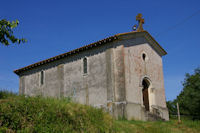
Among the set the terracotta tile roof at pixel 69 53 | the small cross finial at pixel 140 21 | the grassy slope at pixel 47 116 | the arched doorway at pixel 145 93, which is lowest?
the grassy slope at pixel 47 116

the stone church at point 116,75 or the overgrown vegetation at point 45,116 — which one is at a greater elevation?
the stone church at point 116,75

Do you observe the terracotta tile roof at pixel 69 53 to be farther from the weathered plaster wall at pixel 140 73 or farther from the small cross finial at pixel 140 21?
the small cross finial at pixel 140 21

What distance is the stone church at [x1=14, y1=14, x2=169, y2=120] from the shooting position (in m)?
16.5

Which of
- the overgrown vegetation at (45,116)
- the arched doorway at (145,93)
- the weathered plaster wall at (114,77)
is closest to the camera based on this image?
the overgrown vegetation at (45,116)

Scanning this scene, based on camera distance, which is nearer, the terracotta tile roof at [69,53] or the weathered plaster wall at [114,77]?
the weathered plaster wall at [114,77]

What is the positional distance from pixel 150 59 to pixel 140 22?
3.14 metres

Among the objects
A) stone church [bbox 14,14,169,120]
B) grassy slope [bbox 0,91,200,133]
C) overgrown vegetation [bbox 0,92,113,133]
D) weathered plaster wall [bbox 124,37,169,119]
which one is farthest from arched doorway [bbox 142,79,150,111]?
overgrown vegetation [bbox 0,92,113,133]

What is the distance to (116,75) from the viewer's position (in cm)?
1655

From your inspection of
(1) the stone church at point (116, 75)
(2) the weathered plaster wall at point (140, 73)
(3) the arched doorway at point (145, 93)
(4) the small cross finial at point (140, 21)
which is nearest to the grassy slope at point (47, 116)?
(1) the stone church at point (116, 75)

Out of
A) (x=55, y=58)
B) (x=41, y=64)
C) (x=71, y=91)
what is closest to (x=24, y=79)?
(x=41, y=64)

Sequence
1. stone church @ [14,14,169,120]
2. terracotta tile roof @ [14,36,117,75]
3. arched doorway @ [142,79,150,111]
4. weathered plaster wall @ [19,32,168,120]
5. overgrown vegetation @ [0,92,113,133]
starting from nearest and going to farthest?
1. overgrown vegetation @ [0,92,113,133]
2. weathered plaster wall @ [19,32,168,120]
3. stone church @ [14,14,169,120]
4. terracotta tile roof @ [14,36,117,75]
5. arched doorway @ [142,79,150,111]

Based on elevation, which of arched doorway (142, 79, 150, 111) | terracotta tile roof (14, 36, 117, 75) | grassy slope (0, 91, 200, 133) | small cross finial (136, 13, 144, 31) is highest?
small cross finial (136, 13, 144, 31)

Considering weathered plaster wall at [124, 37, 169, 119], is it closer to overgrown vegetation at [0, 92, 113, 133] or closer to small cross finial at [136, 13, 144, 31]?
small cross finial at [136, 13, 144, 31]

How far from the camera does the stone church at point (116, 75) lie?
16.5m
